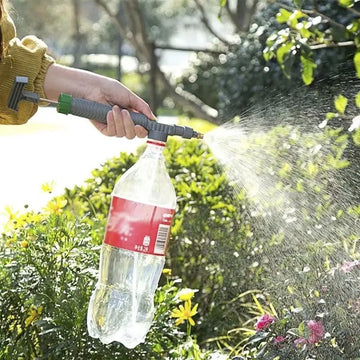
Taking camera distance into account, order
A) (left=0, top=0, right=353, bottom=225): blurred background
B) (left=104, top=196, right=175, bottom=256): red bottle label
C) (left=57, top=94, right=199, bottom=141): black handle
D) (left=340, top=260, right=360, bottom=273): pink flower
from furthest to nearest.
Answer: (left=0, top=0, right=353, bottom=225): blurred background, (left=340, top=260, right=360, bottom=273): pink flower, (left=57, top=94, right=199, bottom=141): black handle, (left=104, top=196, right=175, bottom=256): red bottle label

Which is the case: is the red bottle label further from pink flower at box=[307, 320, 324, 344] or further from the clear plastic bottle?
pink flower at box=[307, 320, 324, 344]

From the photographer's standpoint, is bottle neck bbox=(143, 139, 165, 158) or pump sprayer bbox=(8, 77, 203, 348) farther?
bottle neck bbox=(143, 139, 165, 158)

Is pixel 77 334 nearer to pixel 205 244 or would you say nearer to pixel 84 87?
pixel 84 87

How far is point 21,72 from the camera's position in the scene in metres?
2.78

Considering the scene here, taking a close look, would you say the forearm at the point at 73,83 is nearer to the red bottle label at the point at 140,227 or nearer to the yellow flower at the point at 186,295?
the red bottle label at the point at 140,227

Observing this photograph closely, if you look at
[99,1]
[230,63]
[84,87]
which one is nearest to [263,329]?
[84,87]

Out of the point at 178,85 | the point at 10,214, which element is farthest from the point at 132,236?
the point at 178,85

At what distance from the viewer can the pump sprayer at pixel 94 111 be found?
2.47 metres

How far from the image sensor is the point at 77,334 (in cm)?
286

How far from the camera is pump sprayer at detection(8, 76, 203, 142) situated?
2473 millimetres

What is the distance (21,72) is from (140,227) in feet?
2.35

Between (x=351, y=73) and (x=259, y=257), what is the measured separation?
6.05 ft

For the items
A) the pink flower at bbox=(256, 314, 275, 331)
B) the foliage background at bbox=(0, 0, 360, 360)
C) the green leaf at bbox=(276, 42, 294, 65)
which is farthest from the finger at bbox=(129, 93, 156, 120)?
the green leaf at bbox=(276, 42, 294, 65)

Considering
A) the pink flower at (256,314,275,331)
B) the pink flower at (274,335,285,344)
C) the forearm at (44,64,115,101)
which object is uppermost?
the forearm at (44,64,115,101)
